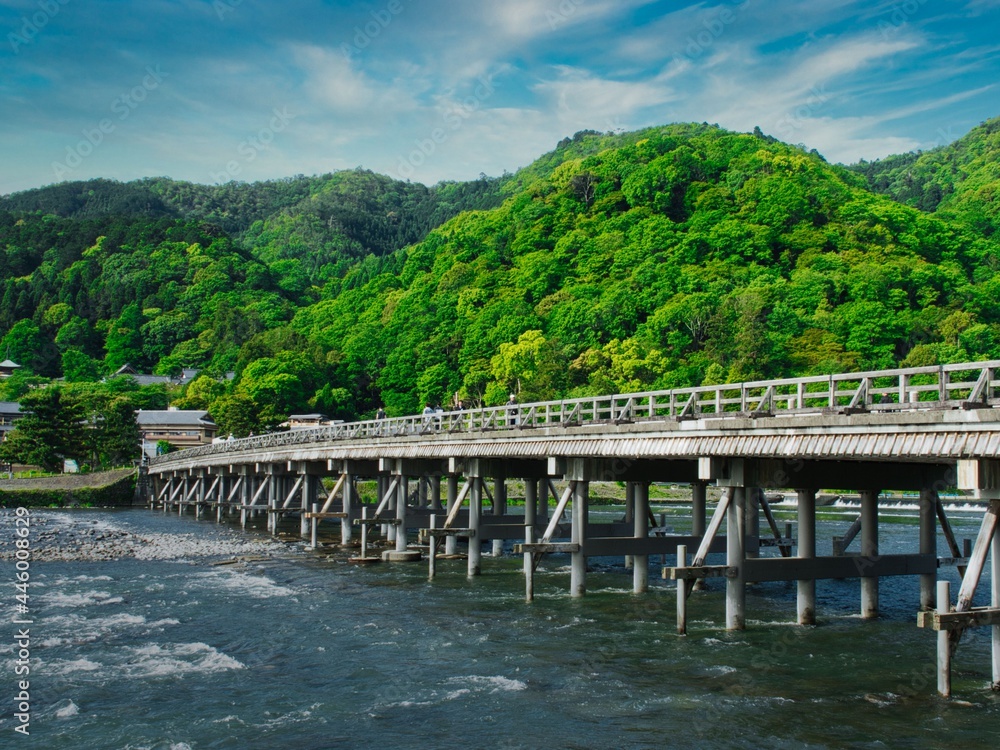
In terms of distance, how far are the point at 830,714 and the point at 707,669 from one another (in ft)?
11.3

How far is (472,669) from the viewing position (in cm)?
2120

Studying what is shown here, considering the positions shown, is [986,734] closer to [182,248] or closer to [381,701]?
[381,701]

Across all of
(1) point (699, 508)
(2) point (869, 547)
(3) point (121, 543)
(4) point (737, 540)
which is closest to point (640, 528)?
(1) point (699, 508)

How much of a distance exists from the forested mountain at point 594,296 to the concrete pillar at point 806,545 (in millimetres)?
68076

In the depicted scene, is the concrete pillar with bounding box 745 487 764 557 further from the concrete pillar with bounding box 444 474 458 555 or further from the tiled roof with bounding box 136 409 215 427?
the tiled roof with bounding box 136 409 215 427

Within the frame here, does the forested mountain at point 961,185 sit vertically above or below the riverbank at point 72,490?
above

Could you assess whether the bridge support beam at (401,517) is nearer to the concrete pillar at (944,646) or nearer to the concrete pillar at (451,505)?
the concrete pillar at (451,505)

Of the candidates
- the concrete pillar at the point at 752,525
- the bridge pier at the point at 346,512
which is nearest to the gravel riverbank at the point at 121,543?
the bridge pier at the point at 346,512

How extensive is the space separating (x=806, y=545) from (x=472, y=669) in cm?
948

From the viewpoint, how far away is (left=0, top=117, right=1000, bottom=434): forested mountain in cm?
10212

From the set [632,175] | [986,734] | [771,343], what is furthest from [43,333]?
[986,734]

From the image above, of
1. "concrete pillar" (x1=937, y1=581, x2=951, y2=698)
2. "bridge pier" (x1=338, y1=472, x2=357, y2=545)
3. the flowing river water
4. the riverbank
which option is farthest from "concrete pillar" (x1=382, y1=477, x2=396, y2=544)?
the riverbank

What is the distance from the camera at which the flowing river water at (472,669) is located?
16742mm

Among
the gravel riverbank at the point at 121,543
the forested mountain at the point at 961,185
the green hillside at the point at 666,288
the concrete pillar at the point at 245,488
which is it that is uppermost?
the forested mountain at the point at 961,185
